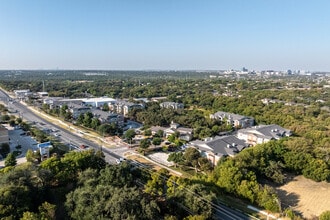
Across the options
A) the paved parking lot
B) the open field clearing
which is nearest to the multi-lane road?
the paved parking lot

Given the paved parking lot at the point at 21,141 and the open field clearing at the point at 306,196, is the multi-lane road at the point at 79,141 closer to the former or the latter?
the paved parking lot at the point at 21,141

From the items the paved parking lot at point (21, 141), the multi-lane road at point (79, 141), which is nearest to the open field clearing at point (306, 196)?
the multi-lane road at point (79, 141)

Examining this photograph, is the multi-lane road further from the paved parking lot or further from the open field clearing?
the open field clearing

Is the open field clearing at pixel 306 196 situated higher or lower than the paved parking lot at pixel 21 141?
lower

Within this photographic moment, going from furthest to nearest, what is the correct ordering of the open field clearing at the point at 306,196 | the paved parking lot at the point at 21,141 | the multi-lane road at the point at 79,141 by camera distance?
the paved parking lot at the point at 21,141
the open field clearing at the point at 306,196
the multi-lane road at the point at 79,141

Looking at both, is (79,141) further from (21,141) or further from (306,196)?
(306,196)

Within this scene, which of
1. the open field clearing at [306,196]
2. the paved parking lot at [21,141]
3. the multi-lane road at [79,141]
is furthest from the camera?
the paved parking lot at [21,141]

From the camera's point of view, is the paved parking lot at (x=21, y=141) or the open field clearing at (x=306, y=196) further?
the paved parking lot at (x=21, y=141)

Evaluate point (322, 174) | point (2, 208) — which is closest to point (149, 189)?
point (2, 208)

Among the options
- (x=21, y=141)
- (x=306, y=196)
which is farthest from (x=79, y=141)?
(x=306, y=196)
